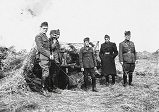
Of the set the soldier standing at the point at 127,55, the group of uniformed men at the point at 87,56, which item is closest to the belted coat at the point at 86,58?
the group of uniformed men at the point at 87,56

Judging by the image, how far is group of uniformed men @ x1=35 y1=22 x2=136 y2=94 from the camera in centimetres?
606

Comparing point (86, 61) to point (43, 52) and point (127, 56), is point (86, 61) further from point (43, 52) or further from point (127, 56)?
point (43, 52)

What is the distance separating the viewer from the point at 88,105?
500 cm

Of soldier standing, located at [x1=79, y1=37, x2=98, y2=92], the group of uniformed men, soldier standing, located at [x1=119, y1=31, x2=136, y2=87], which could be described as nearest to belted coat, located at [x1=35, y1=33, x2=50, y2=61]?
the group of uniformed men

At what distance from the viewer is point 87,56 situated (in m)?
7.46

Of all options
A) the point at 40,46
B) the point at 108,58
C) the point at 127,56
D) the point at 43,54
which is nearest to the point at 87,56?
the point at 108,58

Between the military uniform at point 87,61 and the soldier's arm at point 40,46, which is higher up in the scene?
the soldier's arm at point 40,46

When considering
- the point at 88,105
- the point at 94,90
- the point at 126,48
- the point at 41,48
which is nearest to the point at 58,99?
the point at 88,105

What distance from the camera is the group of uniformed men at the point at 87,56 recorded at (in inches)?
239

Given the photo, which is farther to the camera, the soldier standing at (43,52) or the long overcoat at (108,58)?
the long overcoat at (108,58)

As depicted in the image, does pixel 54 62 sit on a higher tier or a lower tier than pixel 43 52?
lower

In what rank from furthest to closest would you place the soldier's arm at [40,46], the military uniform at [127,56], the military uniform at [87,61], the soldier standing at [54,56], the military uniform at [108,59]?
1. the military uniform at [108,59]
2. the military uniform at [127,56]
3. the military uniform at [87,61]
4. the soldier standing at [54,56]
5. the soldier's arm at [40,46]

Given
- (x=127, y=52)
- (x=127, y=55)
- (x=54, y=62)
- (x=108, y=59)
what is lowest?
(x=54, y=62)

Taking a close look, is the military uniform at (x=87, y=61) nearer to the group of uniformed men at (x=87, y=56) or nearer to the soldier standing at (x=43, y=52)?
the group of uniformed men at (x=87, y=56)
